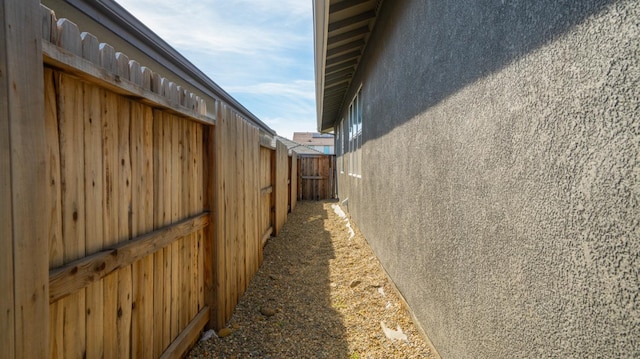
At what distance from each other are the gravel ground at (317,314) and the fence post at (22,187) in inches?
69.4

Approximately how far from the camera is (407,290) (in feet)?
10.4

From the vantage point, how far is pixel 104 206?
1590 mm

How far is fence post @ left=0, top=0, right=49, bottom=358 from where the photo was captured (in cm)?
96

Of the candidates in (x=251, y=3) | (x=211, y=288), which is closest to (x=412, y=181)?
(x=211, y=288)

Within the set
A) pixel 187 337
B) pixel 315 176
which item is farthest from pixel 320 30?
pixel 315 176

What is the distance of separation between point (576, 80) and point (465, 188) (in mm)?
897

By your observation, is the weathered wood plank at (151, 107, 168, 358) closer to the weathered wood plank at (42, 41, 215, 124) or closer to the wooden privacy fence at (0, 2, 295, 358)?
the wooden privacy fence at (0, 2, 295, 358)

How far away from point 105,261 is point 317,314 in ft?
7.65

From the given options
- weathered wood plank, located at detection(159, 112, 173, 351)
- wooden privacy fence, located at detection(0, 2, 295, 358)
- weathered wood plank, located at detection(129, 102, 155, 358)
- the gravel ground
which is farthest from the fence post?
the gravel ground

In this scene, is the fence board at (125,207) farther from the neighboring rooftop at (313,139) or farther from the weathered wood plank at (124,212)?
the neighboring rooftop at (313,139)

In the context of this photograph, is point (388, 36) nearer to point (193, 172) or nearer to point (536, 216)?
point (193, 172)

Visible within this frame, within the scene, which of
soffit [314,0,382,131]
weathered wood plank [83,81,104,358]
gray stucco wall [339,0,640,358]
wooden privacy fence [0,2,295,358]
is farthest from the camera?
soffit [314,0,382,131]

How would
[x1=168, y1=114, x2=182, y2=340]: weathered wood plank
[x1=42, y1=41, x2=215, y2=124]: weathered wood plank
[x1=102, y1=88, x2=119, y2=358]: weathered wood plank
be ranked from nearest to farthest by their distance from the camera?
[x1=42, y1=41, x2=215, y2=124]: weathered wood plank < [x1=102, y1=88, x2=119, y2=358]: weathered wood plank < [x1=168, y1=114, x2=182, y2=340]: weathered wood plank

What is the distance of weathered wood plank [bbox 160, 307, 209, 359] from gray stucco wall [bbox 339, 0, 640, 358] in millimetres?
1900
